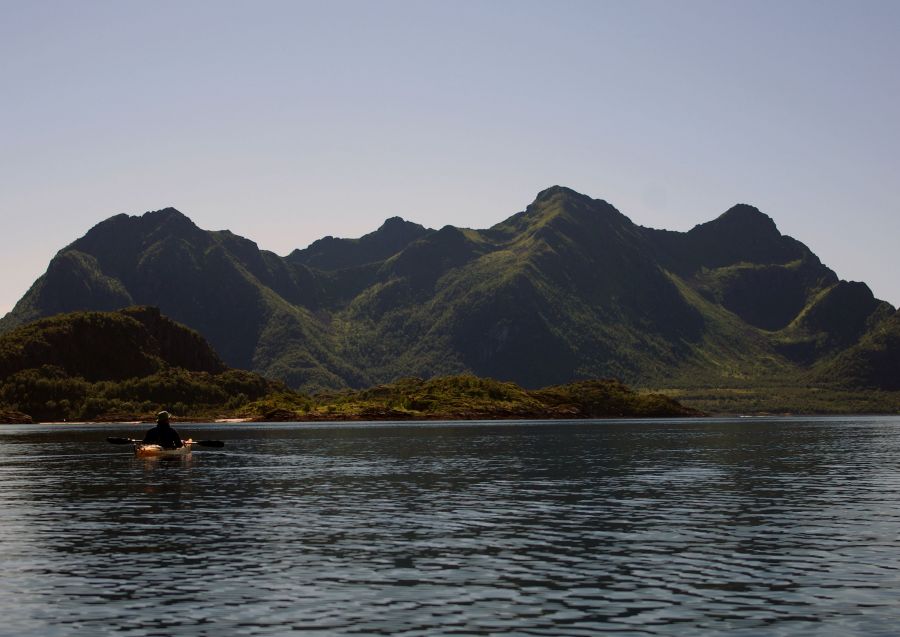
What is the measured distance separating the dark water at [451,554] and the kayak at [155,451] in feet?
80.0

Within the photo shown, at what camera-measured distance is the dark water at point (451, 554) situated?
102 ft

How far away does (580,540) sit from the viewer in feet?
159

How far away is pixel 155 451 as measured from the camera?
118 meters

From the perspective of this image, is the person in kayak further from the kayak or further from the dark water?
the dark water

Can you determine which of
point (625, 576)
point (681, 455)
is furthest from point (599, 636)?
point (681, 455)

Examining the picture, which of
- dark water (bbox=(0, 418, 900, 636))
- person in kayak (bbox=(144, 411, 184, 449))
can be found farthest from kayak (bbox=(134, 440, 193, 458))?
dark water (bbox=(0, 418, 900, 636))

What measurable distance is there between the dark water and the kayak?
24.4 m

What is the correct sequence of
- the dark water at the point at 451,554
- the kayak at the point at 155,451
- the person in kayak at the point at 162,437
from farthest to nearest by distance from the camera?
the person in kayak at the point at 162,437 < the kayak at the point at 155,451 < the dark water at the point at 451,554

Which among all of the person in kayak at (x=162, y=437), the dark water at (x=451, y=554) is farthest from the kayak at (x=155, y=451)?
the dark water at (x=451, y=554)

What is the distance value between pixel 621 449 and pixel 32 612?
121930mm

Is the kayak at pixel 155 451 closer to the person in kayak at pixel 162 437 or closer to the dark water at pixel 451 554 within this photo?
the person in kayak at pixel 162 437

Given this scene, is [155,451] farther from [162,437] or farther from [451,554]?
[451,554]

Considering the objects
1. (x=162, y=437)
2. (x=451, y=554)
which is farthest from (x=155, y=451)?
(x=451, y=554)

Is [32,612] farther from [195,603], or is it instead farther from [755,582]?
[755,582]
